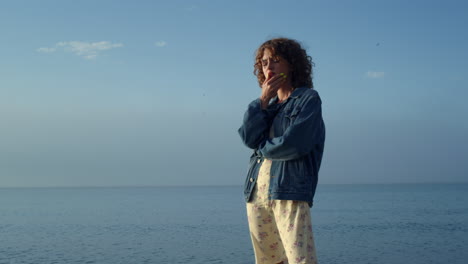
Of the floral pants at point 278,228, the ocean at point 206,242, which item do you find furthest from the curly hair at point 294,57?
the ocean at point 206,242

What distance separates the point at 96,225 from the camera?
43781 millimetres

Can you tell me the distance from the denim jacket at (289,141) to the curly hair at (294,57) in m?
0.15

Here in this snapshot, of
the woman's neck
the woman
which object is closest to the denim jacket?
the woman

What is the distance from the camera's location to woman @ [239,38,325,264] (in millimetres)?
3029

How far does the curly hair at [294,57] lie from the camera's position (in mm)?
3379

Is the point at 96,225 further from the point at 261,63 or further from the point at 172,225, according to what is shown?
the point at 261,63

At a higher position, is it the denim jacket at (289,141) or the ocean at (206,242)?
the denim jacket at (289,141)

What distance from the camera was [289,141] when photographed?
299 cm

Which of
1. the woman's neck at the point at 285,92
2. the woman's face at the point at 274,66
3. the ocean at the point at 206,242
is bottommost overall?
the ocean at the point at 206,242

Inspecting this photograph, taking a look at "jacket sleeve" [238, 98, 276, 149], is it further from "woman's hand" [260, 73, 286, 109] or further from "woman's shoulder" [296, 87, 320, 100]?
"woman's shoulder" [296, 87, 320, 100]

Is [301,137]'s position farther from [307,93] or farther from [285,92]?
[285,92]

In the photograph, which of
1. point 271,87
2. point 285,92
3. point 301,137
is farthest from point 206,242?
point 301,137

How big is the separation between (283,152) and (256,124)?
12.7 inches

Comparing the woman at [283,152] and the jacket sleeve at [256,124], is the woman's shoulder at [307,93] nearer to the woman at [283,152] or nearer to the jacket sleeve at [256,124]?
the woman at [283,152]
